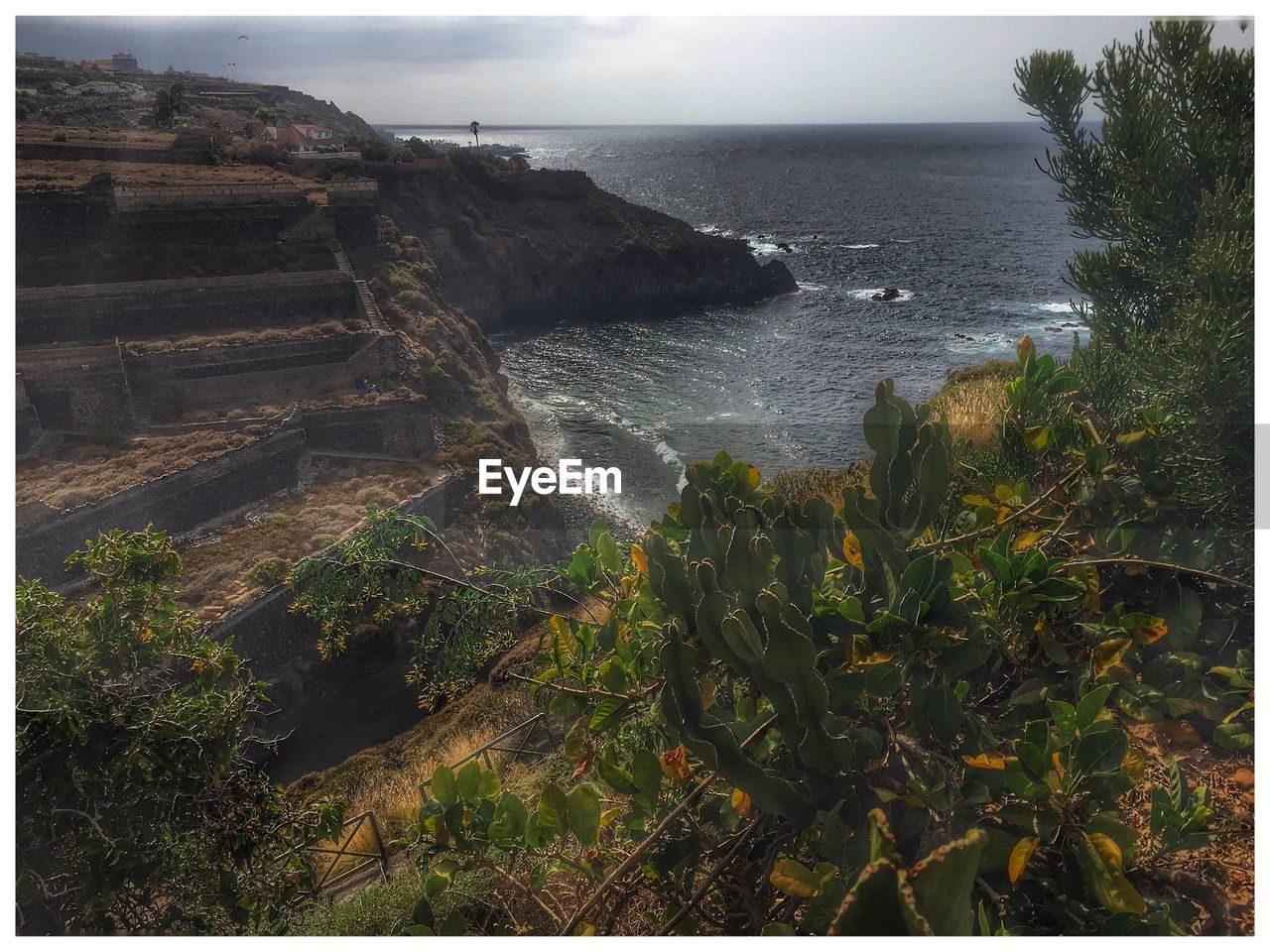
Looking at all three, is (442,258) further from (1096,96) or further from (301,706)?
(1096,96)

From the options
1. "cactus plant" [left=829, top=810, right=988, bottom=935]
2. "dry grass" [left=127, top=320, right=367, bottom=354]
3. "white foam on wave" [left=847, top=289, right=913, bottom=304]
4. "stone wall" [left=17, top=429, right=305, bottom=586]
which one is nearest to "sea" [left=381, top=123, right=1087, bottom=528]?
"white foam on wave" [left=847, top=289, right=913, bottom=304]

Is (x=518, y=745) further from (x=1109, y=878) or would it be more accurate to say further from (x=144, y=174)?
(x=144, y=174)

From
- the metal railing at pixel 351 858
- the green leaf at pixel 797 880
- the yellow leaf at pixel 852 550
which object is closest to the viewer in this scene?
the green leaf at pixel 797 880

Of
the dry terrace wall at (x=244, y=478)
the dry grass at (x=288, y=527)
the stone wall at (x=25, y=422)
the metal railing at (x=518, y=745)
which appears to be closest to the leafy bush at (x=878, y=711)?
the metal railing at (x=518, y=745)

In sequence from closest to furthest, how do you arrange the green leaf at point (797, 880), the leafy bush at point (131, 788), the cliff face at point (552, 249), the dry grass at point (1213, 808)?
the green leaf at point (797, 880), the dry grass at point (1213, 808), the leafy bush at point (131, 788), the cliff face at point (552, 249)

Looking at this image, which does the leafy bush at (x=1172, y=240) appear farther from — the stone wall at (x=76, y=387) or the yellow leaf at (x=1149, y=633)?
the stone wall at (x=76, y=387)

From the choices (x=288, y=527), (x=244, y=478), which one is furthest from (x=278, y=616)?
(x=244, y=478)

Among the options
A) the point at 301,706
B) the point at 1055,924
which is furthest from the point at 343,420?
the point at 1055,924
